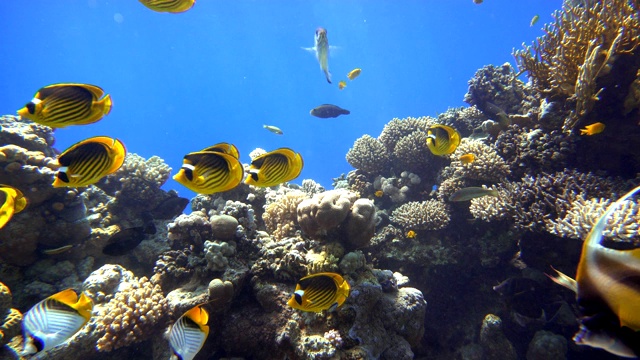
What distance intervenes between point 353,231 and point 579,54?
536cm

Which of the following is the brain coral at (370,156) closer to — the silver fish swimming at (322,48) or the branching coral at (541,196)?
the branching coral at (541,196)

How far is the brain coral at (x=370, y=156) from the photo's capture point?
28.1 feet

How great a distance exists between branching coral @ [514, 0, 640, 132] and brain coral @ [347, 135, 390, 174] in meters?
3.78

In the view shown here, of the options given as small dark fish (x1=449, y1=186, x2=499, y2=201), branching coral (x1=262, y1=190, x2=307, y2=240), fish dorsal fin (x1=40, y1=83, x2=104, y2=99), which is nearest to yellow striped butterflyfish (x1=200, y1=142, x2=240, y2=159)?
fish dorsal fin (x1=40, y1=83, x2=104, y2=99)

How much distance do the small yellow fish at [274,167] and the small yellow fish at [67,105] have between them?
1473 millimetres

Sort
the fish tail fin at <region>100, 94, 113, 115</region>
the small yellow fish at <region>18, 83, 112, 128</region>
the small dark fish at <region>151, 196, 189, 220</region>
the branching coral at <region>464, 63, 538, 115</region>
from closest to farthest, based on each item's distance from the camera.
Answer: the small yellow fish at <region>18, 83, 112, 128</region> → the fish tail fin at <region>100, 94, 113, 115</region> → the small dark fish at <region>151, 196, 189, 220</region> → the branching coral at <region>464, 63, 538, 115</region>

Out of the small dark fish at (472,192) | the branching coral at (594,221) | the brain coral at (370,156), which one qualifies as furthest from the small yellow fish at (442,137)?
the brain coral at (370,156)

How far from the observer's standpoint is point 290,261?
4344 mm

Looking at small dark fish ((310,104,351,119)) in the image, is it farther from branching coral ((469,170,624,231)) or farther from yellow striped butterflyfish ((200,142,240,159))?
yellow striped butterflyfish ((200,142,240,159))

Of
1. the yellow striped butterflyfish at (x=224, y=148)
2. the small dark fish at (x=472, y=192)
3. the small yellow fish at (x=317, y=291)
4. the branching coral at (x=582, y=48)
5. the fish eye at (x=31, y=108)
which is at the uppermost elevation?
the branching coral at (x=582, y=48)

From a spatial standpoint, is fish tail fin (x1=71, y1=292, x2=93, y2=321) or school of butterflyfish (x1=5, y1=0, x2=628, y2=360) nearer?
school of butterflyfish (x1=5, y1=0, x2=628, y2=360)

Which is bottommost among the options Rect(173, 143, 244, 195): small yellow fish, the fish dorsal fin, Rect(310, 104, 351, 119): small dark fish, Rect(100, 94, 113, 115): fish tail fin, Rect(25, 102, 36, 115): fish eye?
Rect(173, 143, 244, 195): small yellow fish

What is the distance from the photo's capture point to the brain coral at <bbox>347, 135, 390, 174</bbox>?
28.1 feet

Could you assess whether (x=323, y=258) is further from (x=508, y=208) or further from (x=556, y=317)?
(x=556, y=317)
